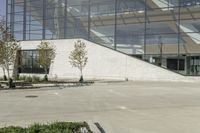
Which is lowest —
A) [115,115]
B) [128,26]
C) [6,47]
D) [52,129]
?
[115,115]

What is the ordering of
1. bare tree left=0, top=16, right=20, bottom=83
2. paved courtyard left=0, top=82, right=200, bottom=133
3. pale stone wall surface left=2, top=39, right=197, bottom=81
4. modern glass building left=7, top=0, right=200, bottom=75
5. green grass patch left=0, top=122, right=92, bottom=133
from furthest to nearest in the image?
modern glass building left=7, top=0, right=200, bottom=75 → pale stone wall surface left=2, top=39, right=197, bottom=81 → bare tree left=0, top=16, right=20, bottom=83 → paved courtyard left=0, top=82, right=200, bottom=133 → green grass patch left=0, top=122, right=92, bottom=133

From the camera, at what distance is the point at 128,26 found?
178 feet

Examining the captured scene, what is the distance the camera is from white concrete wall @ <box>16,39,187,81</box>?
1900 inches

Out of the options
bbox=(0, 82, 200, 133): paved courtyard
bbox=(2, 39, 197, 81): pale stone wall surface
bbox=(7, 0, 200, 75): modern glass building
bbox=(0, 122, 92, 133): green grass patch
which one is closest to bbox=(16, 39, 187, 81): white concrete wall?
bbox=(2, 39, 197, 81): pale stone wall surface

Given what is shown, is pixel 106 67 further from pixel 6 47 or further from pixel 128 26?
pixel 6 47

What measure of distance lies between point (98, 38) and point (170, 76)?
11.2 m

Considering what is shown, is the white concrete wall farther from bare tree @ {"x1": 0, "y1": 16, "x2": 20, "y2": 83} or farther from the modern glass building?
bare tree @ {"x1": 0, "y1": 16, "x2": 20, "y2": 83}

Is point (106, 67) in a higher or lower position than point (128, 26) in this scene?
lower

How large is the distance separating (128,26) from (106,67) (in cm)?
671

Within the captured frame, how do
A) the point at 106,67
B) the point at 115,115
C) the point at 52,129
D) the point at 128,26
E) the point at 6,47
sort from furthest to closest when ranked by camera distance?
1. the point at 128,26
2. the point at 106,67
3. the point at 6,47
4. the point at 115,115
5. the point at 52,129

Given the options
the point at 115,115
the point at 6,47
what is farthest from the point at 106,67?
the point at 115,115

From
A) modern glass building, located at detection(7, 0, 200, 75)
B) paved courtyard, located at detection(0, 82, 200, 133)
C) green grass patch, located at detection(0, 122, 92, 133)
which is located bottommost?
paved courtyard, located at detection(0, 82, 200, 133)

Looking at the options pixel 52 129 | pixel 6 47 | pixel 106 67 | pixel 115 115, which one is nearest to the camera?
pixel 52 129

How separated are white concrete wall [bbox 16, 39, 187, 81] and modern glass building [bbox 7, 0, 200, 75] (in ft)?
3.92
